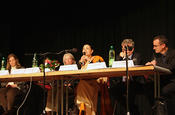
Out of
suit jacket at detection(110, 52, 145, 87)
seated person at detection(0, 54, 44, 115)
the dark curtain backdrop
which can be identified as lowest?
seated person at detection(0, 54, 44, 115)

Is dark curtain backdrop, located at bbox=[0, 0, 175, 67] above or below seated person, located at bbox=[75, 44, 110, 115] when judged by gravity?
above

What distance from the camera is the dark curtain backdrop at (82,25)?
14.0 ft

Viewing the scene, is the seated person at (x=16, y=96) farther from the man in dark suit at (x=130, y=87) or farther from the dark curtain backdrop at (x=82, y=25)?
the man in dark suit at (x=130, y=87)

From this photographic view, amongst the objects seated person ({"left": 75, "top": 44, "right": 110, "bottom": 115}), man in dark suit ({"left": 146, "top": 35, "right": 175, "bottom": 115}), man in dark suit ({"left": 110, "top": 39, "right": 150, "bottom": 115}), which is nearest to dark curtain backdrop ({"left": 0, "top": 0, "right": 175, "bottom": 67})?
man in dark suit ({"left": 146, "top": 35, "right": 175, "bottom": 115})

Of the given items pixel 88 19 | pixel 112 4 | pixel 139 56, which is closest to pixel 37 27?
pixel 88 19

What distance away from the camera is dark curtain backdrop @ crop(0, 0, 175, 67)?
4277 millimetres

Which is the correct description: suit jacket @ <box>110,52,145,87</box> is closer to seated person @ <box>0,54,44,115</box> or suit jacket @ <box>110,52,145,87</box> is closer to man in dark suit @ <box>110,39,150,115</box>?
man in dark suit @ <box>110,39,150,115</box>

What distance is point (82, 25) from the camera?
5297 millimetres

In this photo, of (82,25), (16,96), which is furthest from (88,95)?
(82,25)

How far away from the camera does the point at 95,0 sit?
5086 millimetres

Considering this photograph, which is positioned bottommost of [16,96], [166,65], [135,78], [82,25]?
[16,96]

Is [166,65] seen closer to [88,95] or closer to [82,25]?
[88,95]

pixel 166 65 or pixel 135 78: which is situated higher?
pixel 166 65

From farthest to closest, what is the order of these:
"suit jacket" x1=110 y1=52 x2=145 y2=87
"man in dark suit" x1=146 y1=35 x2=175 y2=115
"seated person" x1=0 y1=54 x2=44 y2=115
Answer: "seated person" x1=0 y1=54 x2=44 y2=115 < "suit jacket" x1=110 y1=52 x2=145 y2=87 < "man in dark suit" x1=146 y1=35 x2=175 y2=115
